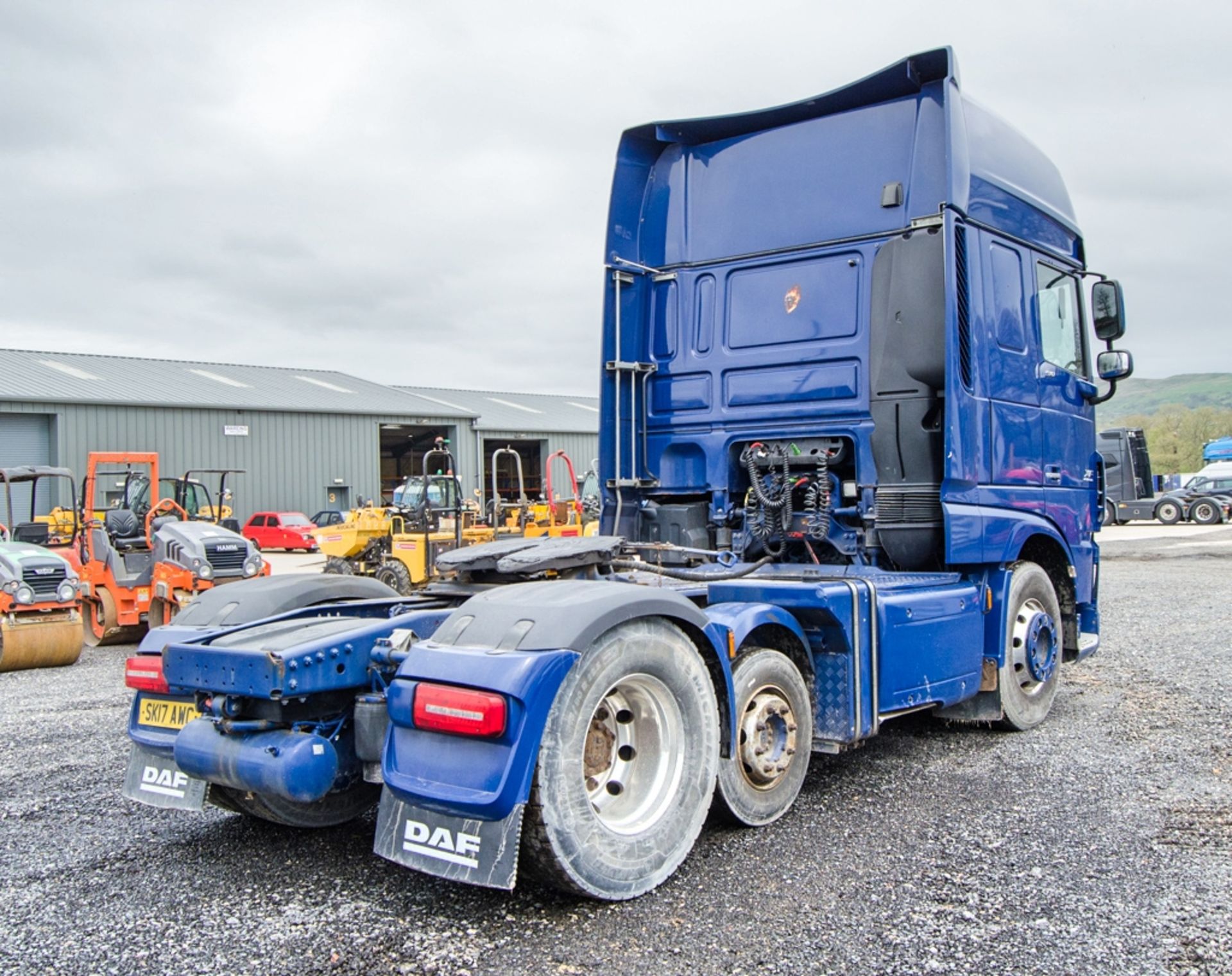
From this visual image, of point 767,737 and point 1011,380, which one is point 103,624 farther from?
point 1011,380

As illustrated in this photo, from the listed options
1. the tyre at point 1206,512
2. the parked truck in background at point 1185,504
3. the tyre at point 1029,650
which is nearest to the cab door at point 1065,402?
the tyre at point 1029,650

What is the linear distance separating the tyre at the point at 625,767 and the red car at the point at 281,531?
2996cm

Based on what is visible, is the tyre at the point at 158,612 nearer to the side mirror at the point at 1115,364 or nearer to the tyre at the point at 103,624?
the tyre at the point at 103,624

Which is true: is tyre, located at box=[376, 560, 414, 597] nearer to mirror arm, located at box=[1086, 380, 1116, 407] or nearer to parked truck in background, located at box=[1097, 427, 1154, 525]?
parked truck in background, located at box=[1097, 427, 1154, 525]

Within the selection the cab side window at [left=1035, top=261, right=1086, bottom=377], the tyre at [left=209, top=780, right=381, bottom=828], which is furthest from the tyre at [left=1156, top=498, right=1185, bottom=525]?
the tyre at [left=209, top=780, right=381, bottom=828]

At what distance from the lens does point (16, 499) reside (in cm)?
2941

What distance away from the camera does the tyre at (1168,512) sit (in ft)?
118

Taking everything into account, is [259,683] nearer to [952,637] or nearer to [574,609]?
[574,609]

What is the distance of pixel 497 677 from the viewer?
314 centimetres

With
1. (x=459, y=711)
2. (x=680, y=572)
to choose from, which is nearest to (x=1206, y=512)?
(x=680, y=572)

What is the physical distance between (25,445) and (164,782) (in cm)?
3107

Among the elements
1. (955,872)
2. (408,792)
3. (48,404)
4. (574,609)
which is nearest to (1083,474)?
(955,872)

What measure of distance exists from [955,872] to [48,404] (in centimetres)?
3269

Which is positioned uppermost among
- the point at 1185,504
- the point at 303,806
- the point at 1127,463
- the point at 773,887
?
the point at 1127,463
